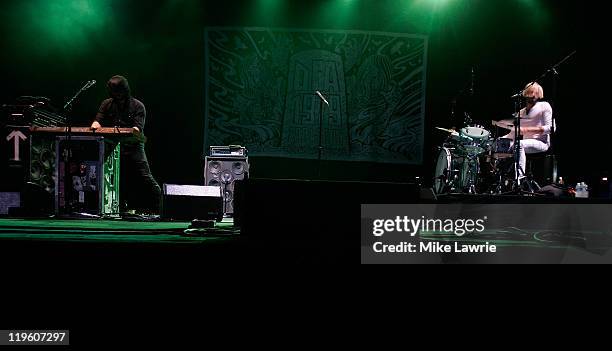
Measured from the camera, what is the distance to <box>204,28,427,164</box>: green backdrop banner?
295 inches

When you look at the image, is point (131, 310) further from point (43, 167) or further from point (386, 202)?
point (43, 167)

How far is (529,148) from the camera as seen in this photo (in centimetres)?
620

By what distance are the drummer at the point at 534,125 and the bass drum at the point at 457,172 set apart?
2.04 ft

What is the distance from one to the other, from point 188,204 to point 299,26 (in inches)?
148

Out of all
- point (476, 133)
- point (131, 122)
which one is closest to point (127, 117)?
point (131, 122)

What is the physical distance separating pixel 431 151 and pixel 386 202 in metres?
5.39

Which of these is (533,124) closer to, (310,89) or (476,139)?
(476,139)

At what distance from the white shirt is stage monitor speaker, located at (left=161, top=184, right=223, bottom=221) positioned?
12.7 ft

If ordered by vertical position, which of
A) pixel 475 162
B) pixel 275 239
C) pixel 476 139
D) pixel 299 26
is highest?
pixel 299 26

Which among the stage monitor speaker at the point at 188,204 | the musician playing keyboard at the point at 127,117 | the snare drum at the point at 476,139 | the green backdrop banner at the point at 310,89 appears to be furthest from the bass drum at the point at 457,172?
the musician playing keyboard at the point at 127,117

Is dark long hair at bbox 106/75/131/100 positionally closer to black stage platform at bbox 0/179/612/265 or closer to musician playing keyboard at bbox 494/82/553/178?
black stage platform at bbox 0/179/612/265

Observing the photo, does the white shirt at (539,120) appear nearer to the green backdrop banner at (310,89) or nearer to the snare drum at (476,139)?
the snare drum at (476,139)

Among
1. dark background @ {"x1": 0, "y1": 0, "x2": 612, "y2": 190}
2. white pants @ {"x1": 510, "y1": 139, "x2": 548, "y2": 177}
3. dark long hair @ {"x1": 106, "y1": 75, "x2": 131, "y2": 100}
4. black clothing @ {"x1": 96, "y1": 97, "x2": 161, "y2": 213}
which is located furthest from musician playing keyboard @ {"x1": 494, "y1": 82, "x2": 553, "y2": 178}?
dark long hair @ {"x1": 106, "y1": 75, "x2": 131, "y2": 100}

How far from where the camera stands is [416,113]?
24.9ft
